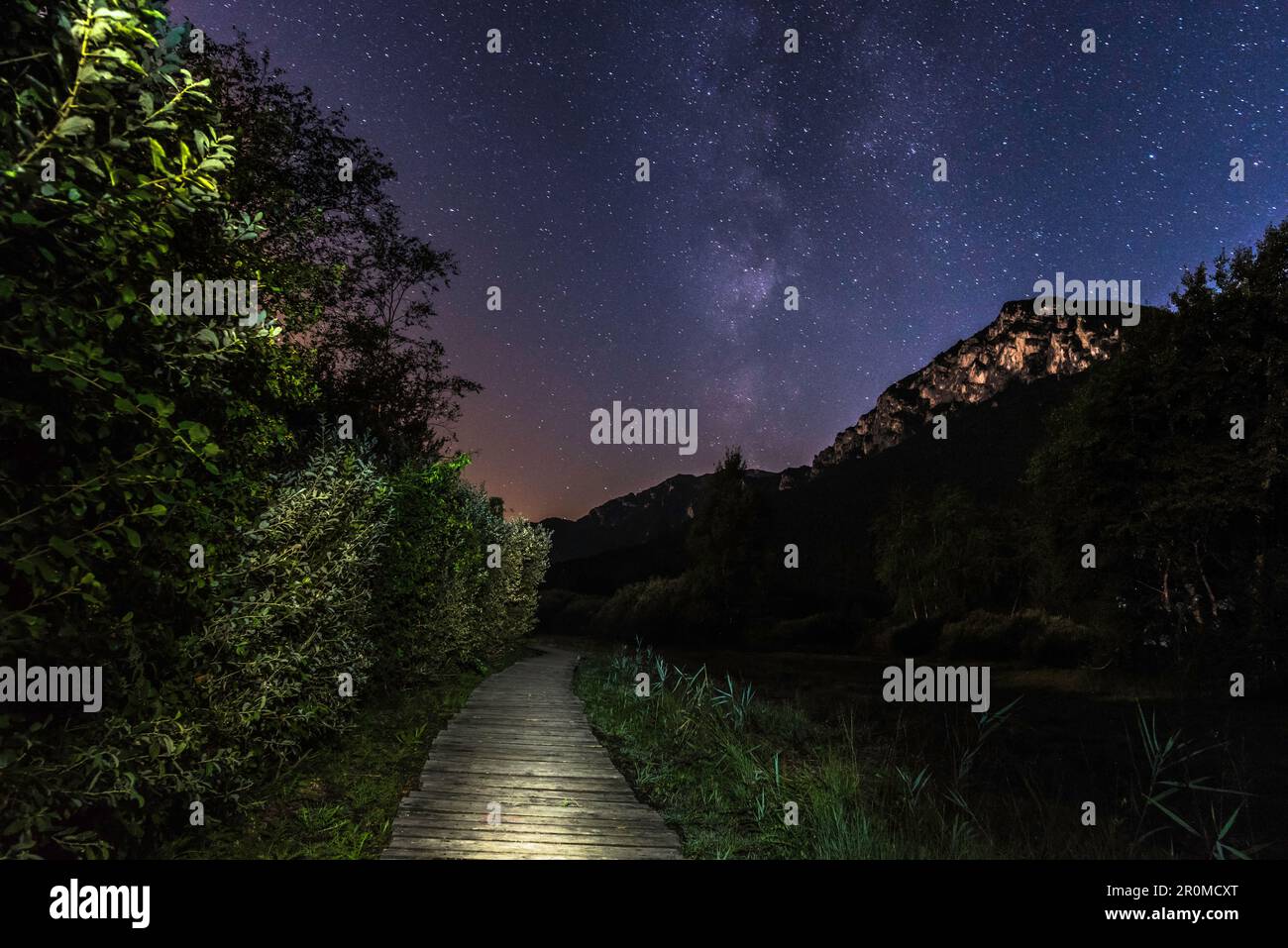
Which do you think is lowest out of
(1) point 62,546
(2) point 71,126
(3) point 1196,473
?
(1) point 62,546

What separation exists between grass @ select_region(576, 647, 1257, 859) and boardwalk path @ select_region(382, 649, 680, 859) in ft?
1.15

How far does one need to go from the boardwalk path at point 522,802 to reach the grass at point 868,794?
35cm

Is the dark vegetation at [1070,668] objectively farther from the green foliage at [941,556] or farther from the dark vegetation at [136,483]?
the dark vegetation at [136,483]

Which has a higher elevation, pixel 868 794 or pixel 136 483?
pixel 136 483

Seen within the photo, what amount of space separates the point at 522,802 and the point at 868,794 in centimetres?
346

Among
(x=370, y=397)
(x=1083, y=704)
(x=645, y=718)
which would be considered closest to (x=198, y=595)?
(x=645, y=718)

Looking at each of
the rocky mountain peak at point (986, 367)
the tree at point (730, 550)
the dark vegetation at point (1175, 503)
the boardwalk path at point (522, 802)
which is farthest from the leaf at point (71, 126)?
the rocky mountain peak at point (986, 367)

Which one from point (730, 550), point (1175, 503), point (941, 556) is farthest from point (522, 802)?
point (941, 556)

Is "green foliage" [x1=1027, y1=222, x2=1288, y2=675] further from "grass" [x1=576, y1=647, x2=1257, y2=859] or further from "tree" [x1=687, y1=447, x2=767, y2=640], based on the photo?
"tree" [x1=687, y1=447, x2=767, y2=640]

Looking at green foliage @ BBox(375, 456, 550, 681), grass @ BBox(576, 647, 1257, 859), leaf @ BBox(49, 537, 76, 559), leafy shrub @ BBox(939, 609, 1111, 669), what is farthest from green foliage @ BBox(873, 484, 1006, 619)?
leaf @ BBox(49, 537, 76, 559)

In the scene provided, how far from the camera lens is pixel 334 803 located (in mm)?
5527

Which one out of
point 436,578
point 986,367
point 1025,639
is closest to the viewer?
point 436,578

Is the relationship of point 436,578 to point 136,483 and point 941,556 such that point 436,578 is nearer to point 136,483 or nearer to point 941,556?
point 136,483
